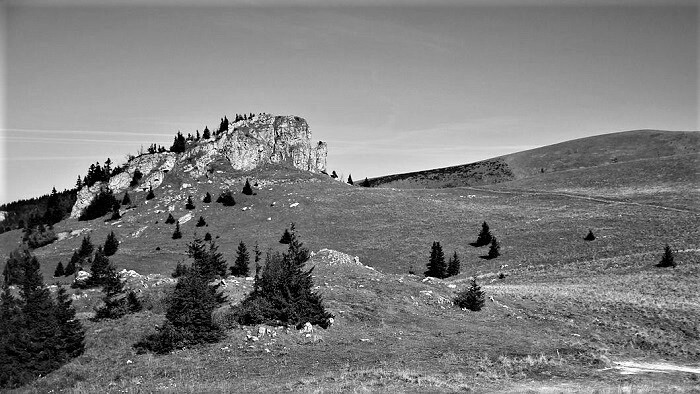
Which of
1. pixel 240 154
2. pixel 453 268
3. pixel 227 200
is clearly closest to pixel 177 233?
pixel 227 200

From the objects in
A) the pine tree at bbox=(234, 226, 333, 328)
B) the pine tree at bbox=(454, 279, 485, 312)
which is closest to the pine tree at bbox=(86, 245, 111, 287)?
the pine tree at bbox=(234, 226, 333, 328)

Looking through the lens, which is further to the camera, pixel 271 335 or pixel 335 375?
pixel 271 335

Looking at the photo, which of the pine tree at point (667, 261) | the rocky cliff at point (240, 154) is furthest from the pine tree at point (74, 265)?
the pine tree at point (667, 261)

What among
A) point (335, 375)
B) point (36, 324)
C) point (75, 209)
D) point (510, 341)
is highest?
point (75, 209)

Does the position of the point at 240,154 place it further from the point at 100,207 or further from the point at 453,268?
the point at 453,268

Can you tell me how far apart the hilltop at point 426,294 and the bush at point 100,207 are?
529 cm

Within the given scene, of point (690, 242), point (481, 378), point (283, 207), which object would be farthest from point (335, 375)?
point (283, 207)

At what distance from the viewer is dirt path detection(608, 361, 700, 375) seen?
754 inches

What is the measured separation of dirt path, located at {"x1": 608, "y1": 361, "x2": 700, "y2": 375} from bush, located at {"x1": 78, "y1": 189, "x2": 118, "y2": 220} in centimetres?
11274

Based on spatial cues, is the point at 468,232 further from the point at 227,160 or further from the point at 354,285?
the point at 227,160

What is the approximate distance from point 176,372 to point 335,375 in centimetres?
708

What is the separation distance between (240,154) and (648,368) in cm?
12172

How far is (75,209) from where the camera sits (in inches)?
4658

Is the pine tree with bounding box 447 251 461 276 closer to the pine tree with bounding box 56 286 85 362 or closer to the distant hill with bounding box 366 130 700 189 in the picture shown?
the pine tree with bounding box 56 286 85 362
